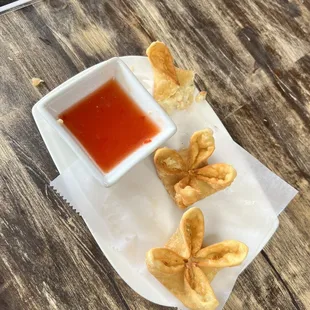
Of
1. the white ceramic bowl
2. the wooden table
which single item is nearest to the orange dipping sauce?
the white ceramic bowl

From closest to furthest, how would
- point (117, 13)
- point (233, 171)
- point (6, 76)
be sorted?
point (233, 171)
point (6, 76)
point (117, 13)

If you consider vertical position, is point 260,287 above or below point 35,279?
below

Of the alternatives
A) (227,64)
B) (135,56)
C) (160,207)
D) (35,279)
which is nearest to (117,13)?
(135,56)

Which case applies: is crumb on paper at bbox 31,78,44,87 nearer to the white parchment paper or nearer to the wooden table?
the wooden table

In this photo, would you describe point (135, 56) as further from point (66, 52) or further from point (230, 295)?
point (230, 295)

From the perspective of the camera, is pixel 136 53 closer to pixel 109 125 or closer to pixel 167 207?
pixel 109 125

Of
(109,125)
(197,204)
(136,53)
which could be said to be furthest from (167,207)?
(136,53)

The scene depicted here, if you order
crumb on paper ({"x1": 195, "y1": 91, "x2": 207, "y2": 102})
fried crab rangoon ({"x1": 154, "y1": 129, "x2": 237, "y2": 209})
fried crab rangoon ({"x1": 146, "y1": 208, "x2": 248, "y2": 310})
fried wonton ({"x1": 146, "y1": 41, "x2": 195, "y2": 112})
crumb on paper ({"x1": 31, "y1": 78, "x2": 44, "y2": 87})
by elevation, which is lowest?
fried crab rangoon ({"x1": 146, "y1": 208, "x2": 248, "y2": 310})
